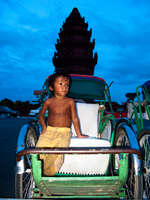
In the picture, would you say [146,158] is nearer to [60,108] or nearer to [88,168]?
[88,168]

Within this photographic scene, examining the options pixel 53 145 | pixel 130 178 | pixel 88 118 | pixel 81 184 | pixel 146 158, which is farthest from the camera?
pixel 88 118

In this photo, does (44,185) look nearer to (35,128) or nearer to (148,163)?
(35,128)

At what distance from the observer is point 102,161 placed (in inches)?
101

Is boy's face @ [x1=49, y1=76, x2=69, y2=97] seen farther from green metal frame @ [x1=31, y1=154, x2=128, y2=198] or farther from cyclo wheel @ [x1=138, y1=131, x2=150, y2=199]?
cyclo wheel @ [x1=138, y1=131, x2=150, y2=199]

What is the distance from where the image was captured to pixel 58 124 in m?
2.64

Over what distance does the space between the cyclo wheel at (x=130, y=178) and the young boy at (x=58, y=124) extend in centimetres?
49

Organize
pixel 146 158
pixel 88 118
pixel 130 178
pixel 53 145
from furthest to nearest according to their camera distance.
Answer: pixel 88 118 → pixel 146 158 → pixel 130 178 → pixel 53 145

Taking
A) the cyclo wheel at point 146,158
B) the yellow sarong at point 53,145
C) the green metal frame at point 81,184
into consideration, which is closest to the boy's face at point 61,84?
the yellow sarong at point 53,145

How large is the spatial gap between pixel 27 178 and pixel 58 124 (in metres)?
0.78

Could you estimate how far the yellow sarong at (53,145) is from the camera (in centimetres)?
245

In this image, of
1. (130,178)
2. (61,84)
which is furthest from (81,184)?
(61,84)

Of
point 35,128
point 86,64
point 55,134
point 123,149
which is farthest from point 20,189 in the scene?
point 86,64

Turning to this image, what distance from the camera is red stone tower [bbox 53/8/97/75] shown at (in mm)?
39938

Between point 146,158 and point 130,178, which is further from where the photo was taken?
point 146,158
